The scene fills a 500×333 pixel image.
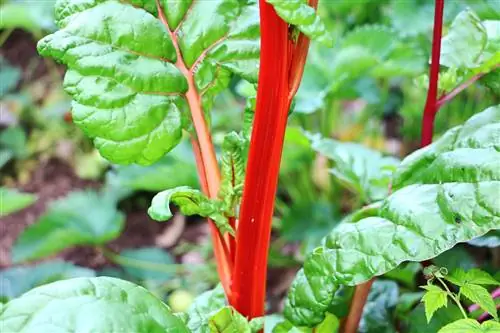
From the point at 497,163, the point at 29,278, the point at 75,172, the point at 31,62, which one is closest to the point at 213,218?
the point at 497,163

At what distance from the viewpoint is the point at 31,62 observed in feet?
8.38

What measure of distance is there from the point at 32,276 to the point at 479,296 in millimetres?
987

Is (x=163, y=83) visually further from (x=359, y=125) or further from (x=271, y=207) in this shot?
(x=359, y=125)

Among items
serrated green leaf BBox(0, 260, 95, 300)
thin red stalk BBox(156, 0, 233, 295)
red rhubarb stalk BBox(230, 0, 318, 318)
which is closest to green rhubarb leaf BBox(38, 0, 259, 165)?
thin red stalk BBox(156, 0, 233, 295)

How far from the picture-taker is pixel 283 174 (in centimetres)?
179

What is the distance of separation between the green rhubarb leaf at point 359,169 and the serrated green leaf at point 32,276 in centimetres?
52

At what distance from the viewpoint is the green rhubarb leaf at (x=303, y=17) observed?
0.62m

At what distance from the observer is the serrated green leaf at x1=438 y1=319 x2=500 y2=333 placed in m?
0.66

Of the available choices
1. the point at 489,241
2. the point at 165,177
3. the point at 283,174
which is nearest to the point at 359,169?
the point at 489,241

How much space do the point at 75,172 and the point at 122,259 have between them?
0.53 metres

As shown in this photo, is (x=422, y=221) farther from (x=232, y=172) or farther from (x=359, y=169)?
(x=359, y=169)

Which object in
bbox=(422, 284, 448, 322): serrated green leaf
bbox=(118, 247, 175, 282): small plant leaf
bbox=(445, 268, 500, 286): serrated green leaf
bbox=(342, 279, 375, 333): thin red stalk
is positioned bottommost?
bbox=(118, 247, 175, 282): small plant leaf

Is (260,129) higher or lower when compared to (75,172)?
higher

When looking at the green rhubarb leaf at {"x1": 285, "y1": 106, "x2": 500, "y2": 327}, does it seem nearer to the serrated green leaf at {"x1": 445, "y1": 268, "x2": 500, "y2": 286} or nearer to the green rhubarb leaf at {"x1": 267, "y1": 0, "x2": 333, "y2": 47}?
the serrated green leaf at {"x1": 445, "y1": 268, "x2": 500, "y2": 286}
